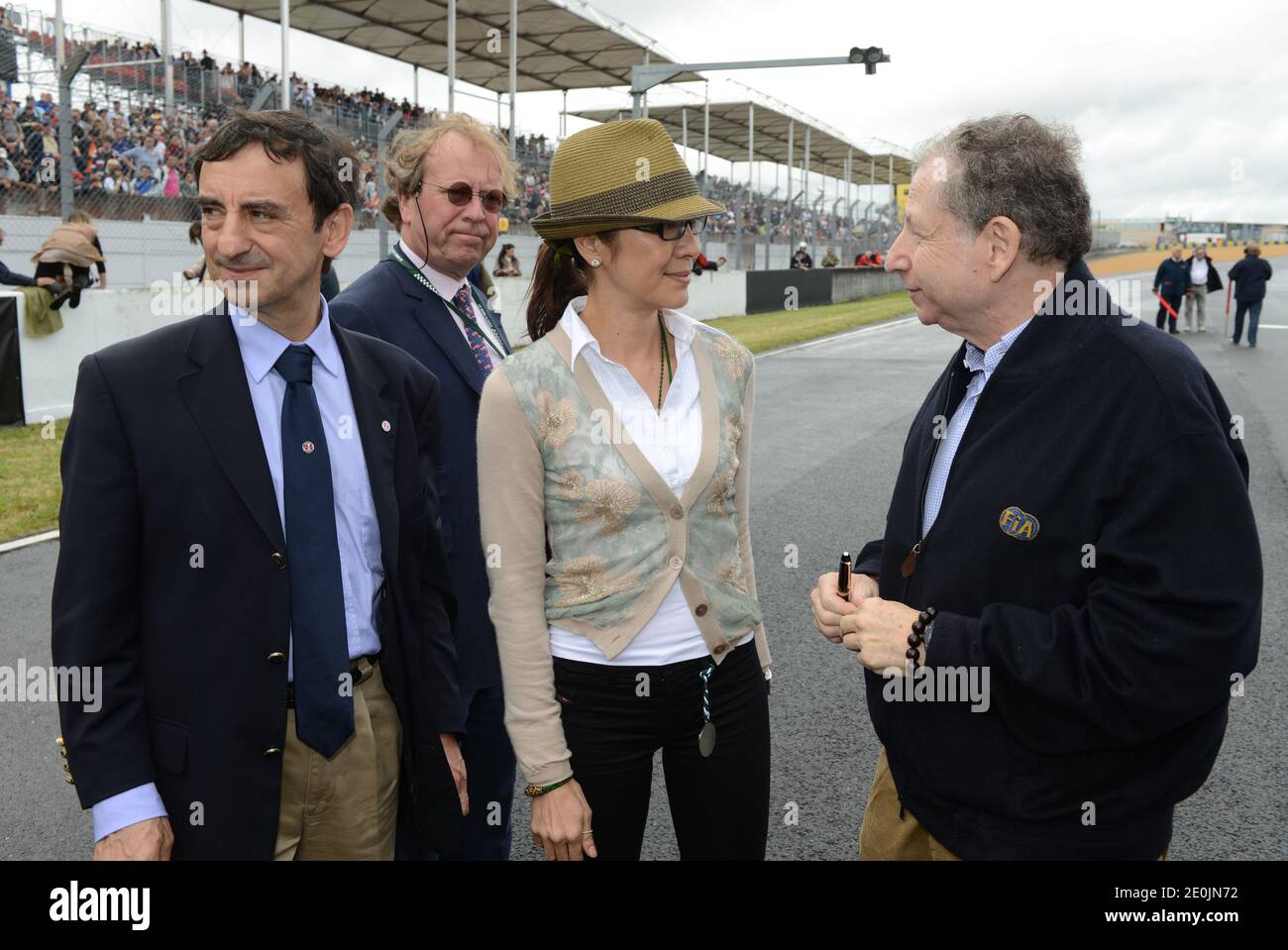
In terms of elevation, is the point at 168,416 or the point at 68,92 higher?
the point at 68,92

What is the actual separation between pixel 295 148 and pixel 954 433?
1.46 meters

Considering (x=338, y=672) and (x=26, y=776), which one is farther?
(x=26, y=776)

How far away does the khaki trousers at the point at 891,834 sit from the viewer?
2.14 m

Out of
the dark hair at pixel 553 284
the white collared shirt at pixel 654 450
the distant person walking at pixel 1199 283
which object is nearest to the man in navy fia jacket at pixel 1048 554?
the white collared shirt at pixel 654 450

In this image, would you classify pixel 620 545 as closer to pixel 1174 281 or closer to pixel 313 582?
pixel 313 582

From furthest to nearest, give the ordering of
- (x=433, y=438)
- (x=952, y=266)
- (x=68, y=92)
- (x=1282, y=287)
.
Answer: (x=1282, y=287)
(x=68, y=92)
(x=433, y=438)
(x=952, y=266)

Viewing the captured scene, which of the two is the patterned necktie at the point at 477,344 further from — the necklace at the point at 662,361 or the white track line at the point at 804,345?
the white track line at the point at 804,345

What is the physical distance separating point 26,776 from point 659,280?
312 cm

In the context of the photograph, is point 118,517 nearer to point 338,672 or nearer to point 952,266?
point 338,672

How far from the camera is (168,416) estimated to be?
1937 millimetres

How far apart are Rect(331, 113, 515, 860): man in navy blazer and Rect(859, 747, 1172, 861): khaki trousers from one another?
3.60 ft

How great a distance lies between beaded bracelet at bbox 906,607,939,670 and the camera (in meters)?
1.91

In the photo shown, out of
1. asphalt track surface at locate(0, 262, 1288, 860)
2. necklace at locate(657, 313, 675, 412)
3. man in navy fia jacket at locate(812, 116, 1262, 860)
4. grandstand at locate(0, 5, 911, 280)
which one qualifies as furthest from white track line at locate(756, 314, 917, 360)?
man in navy fia jacket at locate(812, 116, 1262, 860)

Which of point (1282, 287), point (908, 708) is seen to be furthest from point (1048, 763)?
point (1282, 287)
